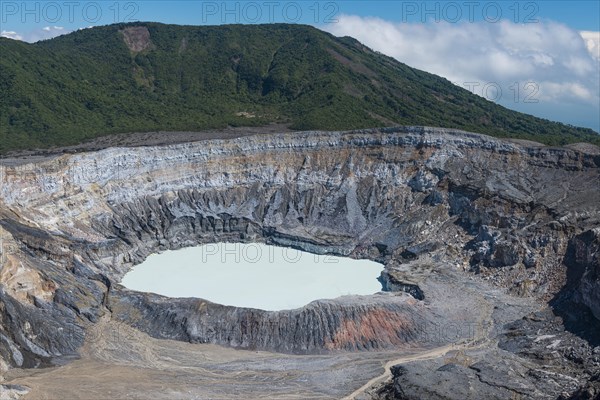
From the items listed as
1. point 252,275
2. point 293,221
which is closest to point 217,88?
point 293,221

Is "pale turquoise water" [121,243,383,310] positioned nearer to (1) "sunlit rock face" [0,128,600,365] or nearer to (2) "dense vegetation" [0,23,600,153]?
(1) "sunlit rock face" [0,128,600,365]

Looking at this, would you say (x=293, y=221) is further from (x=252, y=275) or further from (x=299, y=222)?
(x=252, y=275)

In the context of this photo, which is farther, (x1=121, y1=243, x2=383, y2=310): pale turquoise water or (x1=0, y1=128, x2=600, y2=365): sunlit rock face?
(x1=121, y1=243, x2=383, y2=310): pale turquoise water

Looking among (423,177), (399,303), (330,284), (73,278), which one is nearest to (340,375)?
(399,303)

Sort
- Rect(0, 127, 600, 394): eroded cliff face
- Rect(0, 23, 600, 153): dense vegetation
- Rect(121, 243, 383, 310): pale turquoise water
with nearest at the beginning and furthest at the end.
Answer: Rect(0, 127, 600, 394): eroded cliff face, Rect(121, 243, 383, 310): pale turquoise water, Rect(0, 23, 600, 153): dense vegetation

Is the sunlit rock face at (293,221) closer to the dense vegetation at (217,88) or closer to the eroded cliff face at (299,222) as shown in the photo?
the eroded cliff face at (299,222)

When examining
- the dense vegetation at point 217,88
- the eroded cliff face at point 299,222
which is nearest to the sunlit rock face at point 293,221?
the eroded cliff face at point 299,222

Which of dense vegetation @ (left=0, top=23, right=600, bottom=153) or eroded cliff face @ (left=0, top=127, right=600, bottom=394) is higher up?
dense vegetation @ (left=0, top=23, right=600, bottom=153)

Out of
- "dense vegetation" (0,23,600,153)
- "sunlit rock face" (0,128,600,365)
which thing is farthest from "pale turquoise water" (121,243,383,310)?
"dense vegetation" (0,23,600,153)
